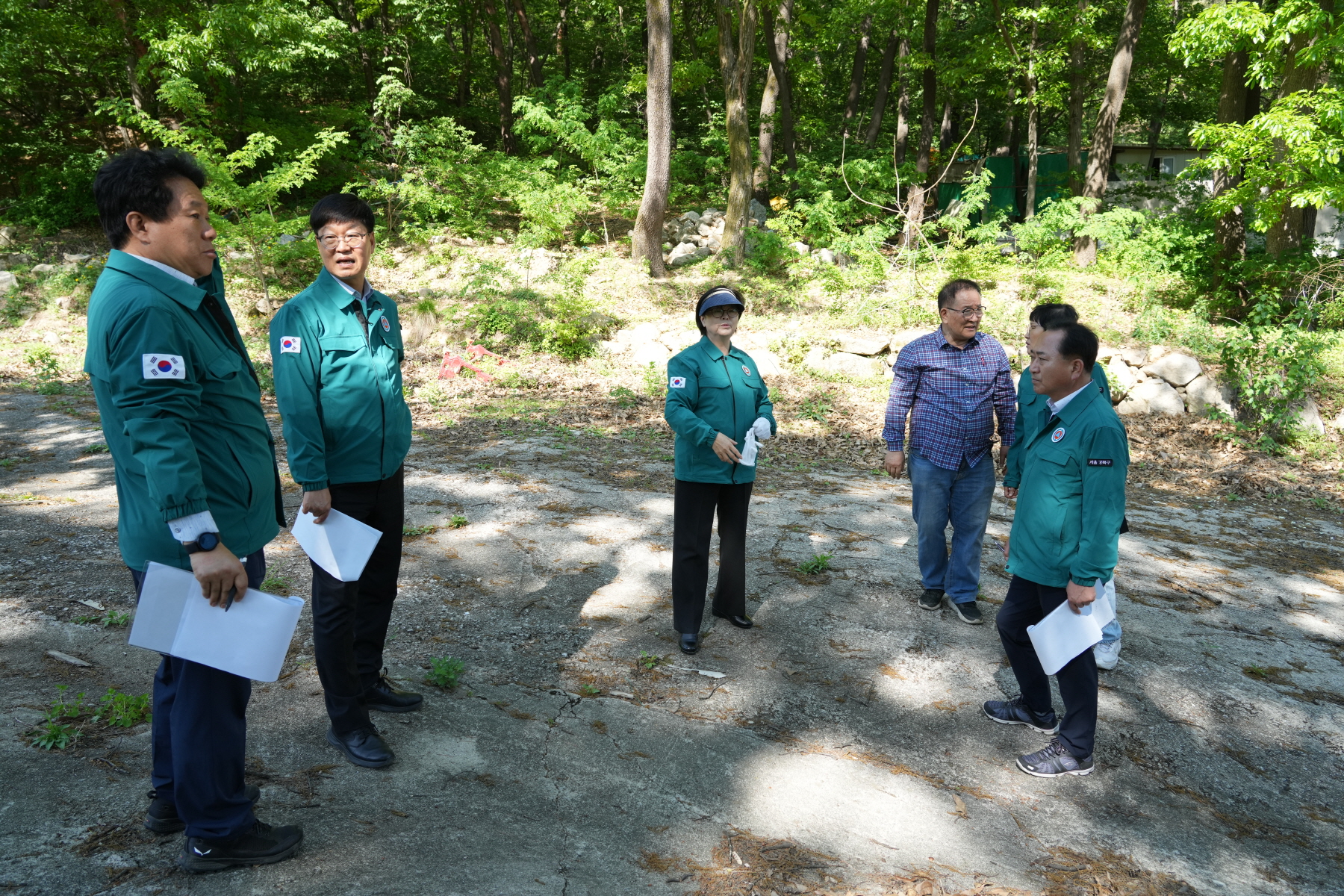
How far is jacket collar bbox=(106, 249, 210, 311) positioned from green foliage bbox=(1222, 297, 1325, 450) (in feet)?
36.1

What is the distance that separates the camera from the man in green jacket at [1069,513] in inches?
125

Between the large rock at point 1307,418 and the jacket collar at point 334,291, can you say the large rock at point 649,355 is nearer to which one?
the large rock at point 1307,418

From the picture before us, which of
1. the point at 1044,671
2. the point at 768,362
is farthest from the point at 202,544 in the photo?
the point at 768,362

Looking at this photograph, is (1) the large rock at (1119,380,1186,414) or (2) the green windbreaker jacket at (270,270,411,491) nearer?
(2) the green windbreaker jacket at (270,270,411,491)

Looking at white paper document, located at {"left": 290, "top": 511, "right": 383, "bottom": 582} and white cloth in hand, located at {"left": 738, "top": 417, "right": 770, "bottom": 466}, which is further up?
white cloth in hand, located at {"left": 738, "top": 417, "right": 770, "bottom": 466}

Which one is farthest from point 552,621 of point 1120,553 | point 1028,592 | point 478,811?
point 1120,553

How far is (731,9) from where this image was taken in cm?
1588

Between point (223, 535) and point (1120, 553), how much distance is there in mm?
6421

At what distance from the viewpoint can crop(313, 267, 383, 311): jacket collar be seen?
3016 millimetres

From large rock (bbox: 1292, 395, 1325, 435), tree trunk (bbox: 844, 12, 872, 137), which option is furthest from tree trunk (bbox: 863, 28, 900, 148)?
large rock (bbox: 1292, 395, 1325, 435)

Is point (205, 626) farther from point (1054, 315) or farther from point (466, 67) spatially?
point (466, 67)

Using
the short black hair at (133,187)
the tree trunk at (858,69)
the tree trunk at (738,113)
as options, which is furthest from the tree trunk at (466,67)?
the short black hair at (133,187)

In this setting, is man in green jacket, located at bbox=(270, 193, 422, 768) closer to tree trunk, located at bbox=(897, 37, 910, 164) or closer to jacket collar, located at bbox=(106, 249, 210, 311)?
jacket collar, located at bbox=(106, 249, 210, 311)

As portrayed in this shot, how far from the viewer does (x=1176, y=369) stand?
33.9ft
